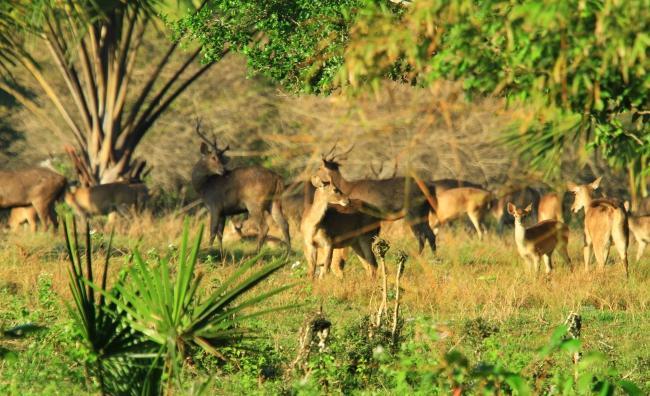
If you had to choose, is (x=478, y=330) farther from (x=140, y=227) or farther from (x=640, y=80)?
(x=140, y=227)

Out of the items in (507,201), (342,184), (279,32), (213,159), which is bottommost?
(507,201)

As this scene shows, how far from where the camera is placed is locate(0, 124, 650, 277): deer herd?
48.4 feet

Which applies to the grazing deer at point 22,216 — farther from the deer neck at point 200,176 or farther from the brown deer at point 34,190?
the deer neck at point 200,176

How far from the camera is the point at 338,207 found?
49.2ft

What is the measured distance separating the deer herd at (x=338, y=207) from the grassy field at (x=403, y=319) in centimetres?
36

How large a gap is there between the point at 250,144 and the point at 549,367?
26.9 meters

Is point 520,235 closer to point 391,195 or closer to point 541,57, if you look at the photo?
point 391,195

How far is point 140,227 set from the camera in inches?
778

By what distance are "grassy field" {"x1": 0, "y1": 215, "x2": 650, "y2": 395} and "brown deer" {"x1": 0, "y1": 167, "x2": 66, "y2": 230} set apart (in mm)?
2702

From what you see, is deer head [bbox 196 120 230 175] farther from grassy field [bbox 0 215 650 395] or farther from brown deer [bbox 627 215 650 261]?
brown deer [bbox 627 215 650 261]

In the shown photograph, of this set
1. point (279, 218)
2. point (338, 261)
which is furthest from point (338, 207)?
point (279, 218)

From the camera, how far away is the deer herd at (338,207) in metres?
14.8

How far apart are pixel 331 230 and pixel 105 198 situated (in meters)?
8.69

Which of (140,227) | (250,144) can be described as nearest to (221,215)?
(140,227)
